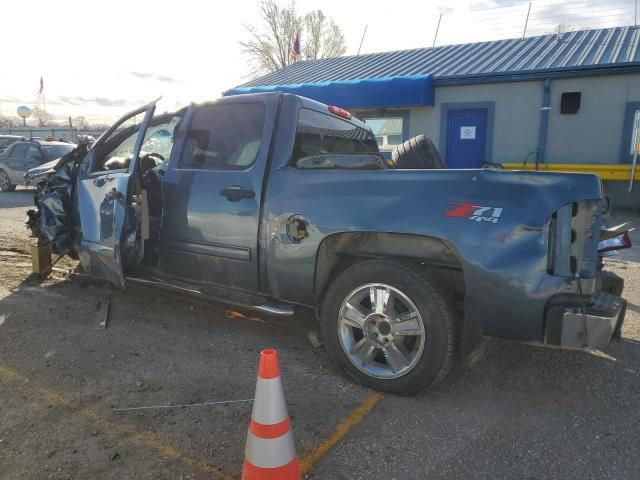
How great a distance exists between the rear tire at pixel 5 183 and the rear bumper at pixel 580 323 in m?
16.0

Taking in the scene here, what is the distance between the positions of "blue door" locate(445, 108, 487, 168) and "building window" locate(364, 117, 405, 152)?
1420 millimetres

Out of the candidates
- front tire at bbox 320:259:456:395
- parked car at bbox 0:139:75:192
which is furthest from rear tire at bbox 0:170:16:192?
front tire at bbox 320:259:456:395

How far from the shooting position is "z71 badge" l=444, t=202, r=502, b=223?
8.57ft

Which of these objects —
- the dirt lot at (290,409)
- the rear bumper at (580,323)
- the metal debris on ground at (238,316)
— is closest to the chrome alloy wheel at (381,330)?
the dirt lot at (290,409)

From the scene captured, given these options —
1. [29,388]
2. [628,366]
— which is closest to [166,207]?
[29,388]

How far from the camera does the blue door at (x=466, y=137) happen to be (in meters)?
12.5

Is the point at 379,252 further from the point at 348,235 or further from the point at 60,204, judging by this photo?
the point at 60,204

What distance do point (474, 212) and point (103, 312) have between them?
3.40 m

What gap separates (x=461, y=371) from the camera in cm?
337

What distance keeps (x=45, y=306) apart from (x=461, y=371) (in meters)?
3.79

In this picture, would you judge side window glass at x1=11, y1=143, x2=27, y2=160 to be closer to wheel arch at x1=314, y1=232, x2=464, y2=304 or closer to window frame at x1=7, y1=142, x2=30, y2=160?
window frame at x1=7, y1=142, x2=30, y2=160

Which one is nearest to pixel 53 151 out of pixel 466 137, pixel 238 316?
pixel 466 137

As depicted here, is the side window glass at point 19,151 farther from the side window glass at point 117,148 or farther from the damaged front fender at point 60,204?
the side window glass at point 117,148

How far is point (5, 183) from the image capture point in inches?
577
